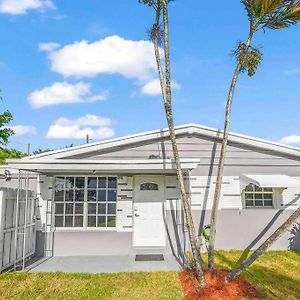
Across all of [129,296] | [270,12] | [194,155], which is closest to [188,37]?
[270,12]

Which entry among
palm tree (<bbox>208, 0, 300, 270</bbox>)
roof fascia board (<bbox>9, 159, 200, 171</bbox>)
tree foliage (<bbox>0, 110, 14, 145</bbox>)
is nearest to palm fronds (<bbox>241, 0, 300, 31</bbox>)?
palm tree (<bbox>208, 0, 300, 270</bbox>)

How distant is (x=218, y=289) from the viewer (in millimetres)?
6992

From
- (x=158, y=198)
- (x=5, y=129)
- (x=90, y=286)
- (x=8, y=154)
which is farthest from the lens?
(x=8, y=154)

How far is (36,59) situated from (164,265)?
10474 millimetres

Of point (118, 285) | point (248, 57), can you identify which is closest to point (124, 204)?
point (118, 285)

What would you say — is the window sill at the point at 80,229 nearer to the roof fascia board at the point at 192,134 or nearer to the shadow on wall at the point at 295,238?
the roof fascia board at the point at 192,134

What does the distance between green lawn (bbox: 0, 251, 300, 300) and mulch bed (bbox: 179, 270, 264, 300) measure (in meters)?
0.24

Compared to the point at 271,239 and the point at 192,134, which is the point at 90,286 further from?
the point at 192,134

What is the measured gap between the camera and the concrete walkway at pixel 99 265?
890cm

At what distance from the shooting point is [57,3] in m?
9.68

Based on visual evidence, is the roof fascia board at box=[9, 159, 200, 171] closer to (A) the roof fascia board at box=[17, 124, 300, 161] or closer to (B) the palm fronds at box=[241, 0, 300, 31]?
(A) the roof fascia board at box=[17, 124, 300, 161]

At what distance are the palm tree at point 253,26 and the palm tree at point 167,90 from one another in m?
0.64

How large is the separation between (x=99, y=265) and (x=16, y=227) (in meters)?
2.60

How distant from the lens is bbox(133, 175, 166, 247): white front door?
36.1 feet
